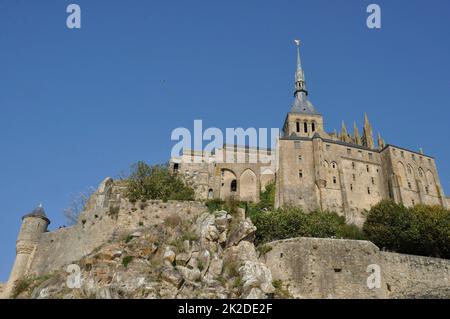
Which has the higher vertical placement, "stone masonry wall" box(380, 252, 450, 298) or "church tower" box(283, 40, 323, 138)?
"church tower" box(283, 40, 323, 138)

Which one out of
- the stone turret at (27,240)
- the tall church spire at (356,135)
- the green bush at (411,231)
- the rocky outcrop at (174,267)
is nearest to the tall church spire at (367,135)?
the tall church spire at (356,135)

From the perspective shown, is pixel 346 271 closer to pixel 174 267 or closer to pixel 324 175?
pixel 174 267

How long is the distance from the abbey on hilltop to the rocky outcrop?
79.6 ft

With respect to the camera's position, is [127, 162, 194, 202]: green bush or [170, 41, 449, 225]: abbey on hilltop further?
[170, 41, 449, 225]: abbey on hilltop

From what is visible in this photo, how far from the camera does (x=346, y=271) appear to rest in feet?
102

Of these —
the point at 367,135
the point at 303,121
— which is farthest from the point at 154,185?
the point at 367,135

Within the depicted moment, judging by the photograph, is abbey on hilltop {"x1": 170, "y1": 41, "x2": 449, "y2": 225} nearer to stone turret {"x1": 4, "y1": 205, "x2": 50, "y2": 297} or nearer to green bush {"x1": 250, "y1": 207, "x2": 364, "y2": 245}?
green bush {"x1": 250, "y1": 207, "x2": 364, "y2": 245}

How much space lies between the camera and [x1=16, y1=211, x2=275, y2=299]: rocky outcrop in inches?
1147

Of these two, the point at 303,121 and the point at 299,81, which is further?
the point at 299,81

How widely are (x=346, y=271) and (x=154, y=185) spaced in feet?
73.6

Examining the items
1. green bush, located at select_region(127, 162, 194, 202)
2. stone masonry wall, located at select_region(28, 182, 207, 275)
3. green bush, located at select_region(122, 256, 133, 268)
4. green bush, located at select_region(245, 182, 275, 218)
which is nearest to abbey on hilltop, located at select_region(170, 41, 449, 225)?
green bush, located at select_region(245, 182, 275, 218)
